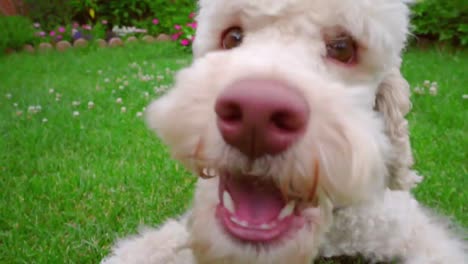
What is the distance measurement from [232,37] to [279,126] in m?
0.75

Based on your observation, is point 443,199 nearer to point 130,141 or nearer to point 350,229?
point 350,229

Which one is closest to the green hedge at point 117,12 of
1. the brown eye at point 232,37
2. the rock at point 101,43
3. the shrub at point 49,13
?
the shrub at point 49,13

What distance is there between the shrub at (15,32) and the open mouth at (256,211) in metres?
8.72

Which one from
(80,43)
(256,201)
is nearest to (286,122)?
Result: (256,201)

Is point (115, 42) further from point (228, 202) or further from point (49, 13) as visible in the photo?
point (228, 202)

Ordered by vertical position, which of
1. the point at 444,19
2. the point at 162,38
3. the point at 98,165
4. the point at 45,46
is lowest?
the point at 162,38

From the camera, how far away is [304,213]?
1.50 m

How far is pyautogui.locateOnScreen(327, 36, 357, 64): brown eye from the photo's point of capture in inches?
68.6

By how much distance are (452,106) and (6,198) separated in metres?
3.99

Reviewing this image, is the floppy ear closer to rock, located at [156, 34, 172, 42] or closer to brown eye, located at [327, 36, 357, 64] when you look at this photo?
brown eye, located at [327, 36, 357, 64]

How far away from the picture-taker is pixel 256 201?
1.44 metres

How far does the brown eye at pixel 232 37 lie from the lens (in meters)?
1.85

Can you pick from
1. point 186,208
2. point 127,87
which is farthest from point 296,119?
point 127,87

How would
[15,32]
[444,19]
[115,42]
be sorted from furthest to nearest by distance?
[115,42] → [15,32] → [444,19]
